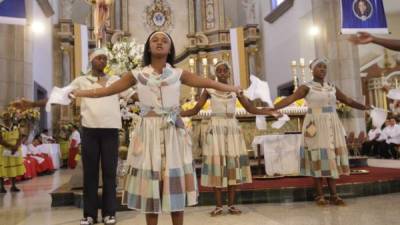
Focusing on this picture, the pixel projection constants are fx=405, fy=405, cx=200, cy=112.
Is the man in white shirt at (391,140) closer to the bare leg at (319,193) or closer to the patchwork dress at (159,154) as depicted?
the bare leg at (319,193)

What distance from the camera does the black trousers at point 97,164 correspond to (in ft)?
13.1

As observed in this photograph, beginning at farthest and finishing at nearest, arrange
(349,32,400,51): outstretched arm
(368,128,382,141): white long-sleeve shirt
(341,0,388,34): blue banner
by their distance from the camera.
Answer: (368,128,382,141): white long-sleeve shirt, (341,0,388,34): blue banner, (349,32,400,51): outstretched arm

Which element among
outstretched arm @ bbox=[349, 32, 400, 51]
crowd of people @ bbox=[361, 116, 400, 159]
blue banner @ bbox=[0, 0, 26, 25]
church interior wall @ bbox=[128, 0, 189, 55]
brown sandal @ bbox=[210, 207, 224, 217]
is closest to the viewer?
outstretched arm @ bbox=[349, 32, 400, 51]

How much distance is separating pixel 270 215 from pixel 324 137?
114 centimetres

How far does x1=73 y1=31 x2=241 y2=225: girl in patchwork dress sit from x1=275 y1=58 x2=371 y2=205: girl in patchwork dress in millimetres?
2253

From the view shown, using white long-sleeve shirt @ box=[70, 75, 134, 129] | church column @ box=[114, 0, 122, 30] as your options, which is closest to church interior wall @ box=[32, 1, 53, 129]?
church column @ box=[114, 0, 122, 30]

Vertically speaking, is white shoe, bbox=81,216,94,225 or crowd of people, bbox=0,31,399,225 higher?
crowd of people, bbox=0,31,399,225

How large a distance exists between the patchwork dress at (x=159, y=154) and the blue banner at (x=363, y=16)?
697cm

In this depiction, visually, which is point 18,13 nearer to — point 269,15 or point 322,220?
point 322,220

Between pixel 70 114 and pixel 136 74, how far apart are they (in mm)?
13205

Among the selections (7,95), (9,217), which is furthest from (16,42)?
(9,217)

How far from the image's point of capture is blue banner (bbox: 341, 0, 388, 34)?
8.73 m

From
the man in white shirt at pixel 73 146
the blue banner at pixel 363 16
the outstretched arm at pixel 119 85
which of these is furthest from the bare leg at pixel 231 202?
the man in white shirt at pixel 73 146

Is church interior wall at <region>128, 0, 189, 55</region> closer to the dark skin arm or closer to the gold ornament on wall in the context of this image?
the gold ornament on wall
